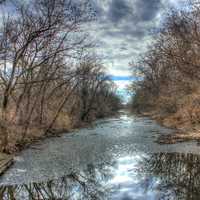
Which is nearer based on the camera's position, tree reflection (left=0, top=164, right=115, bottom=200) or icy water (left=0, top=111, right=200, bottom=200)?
tree reflection (left=0, top=164, right=115, bottom=200)

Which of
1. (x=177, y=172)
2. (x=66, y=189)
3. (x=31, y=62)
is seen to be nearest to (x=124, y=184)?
(x=66, y=189)

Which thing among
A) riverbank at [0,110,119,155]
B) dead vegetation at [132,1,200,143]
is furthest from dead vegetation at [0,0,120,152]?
dead vegetation at [132,1,200,143]

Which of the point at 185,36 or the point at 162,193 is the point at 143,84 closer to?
the point at 185,36

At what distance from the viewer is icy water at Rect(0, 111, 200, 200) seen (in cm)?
888

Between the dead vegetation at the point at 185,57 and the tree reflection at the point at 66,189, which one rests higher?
the dead vegetation at the point at 185,57

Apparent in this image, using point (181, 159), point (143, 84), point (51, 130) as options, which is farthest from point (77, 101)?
point (181, 159)

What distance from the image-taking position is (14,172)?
12.8m

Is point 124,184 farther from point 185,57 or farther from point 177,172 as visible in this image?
point 185,57

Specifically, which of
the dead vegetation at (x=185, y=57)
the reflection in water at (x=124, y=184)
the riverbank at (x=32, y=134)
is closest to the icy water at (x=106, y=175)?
the reflection in water at (x=124, y=184)

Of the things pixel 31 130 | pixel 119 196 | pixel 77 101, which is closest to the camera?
pixel 119 196

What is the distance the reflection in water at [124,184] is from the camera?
869cm

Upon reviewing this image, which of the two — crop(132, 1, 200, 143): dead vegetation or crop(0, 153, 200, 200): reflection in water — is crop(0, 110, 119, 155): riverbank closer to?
crop(0, 153, 200, 200): reflection in water

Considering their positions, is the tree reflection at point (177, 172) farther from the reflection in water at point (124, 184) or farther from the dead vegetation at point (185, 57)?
the dead vegetation at point (185, 57)

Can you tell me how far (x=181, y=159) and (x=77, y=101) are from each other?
33.4 m
